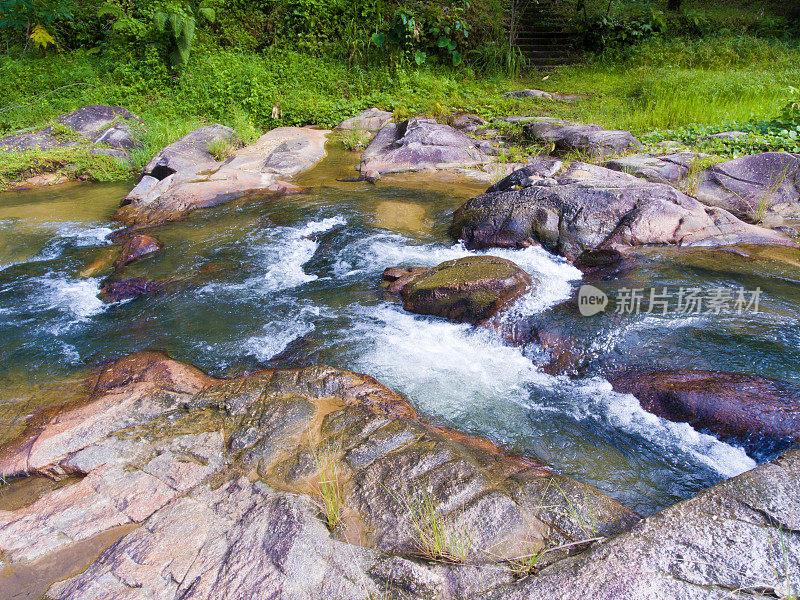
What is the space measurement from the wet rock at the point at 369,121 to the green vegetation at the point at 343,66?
0.27 m

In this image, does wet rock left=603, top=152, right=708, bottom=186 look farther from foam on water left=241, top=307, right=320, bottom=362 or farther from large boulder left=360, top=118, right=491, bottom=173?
foam on water left=241, top=307, right=320, bottom=362

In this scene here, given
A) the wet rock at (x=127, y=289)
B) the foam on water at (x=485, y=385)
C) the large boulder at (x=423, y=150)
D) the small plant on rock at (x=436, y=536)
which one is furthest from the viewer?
the large boulder at (x=423, y=150)

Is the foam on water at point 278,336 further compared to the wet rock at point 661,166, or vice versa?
the wet rock at point 661,166

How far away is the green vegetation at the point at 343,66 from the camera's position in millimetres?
10742

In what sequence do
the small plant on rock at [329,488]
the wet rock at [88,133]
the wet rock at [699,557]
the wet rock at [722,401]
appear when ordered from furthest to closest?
the wet rock at [88,133] < the wet rock at [722,401] < the small plant on rock at [329,488] < the wet rock at [699,557]

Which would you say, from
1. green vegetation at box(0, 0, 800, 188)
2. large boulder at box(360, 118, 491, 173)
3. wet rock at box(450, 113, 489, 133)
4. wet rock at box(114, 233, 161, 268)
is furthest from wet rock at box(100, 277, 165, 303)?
wet rock at box(450, 113, 489, 133)

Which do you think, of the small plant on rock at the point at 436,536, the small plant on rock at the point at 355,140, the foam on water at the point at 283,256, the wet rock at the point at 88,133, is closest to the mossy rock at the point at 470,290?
the foam on water at the point at 283,256

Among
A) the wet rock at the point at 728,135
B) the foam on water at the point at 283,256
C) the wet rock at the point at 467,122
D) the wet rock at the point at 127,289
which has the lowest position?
the foam on water at the point at 283,256

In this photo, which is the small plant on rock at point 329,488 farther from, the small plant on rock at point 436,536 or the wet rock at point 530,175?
the wet rock at point 530,175

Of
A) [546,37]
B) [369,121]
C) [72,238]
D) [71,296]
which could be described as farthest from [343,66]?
[71,296]

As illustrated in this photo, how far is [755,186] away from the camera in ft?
21.3

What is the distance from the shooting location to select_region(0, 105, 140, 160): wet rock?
33.1 feet

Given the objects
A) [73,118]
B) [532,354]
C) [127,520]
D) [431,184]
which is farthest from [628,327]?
[73,118]

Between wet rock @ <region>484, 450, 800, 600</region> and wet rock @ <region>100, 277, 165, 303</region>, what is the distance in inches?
198
